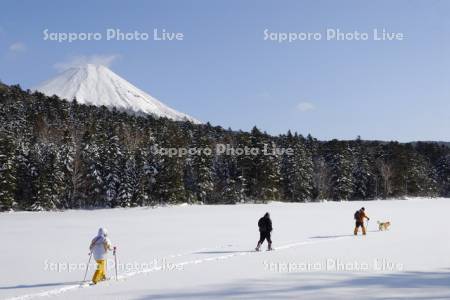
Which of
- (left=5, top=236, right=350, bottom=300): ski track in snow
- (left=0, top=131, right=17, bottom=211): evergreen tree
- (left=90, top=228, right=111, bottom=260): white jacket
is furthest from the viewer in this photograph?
(left=0, top=131, right=17, bottom=211): evergreen tree

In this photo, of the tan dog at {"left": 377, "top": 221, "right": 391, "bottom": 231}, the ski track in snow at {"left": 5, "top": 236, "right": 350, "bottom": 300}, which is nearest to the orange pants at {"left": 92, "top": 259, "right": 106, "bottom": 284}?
the ski track in snow at {"left": 5, "top": 236, "right": 350, "bottom": 300}

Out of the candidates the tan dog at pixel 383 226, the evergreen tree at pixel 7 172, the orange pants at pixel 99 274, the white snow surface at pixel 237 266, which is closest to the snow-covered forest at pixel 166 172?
the evergreen tree at pixel 7 172

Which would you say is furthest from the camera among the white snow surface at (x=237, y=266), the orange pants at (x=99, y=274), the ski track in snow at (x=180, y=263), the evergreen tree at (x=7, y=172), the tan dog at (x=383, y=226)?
the evergreen tree at (x=7, y=172)

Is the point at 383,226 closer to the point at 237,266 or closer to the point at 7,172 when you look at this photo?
the point at 237,266

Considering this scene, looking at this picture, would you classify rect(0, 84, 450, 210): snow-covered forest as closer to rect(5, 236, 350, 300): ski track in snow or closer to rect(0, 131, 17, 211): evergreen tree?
rect(0, 131, 17, 211): evergreen tree

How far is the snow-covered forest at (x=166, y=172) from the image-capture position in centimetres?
5519

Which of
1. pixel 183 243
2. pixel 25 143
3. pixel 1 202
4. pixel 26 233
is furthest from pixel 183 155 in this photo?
pixel 183 243

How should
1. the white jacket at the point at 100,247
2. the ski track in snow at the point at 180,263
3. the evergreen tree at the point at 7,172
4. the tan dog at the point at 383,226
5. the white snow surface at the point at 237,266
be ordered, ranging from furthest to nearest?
the evergreen tree at the point at 7,172 → the tan dog at the point at 383,226 → the white jacket at the point at 100,247 → the ski track in snow at the point at 180,263 → the white snow surface at the point at 237,266

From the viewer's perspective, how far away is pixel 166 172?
59.1m

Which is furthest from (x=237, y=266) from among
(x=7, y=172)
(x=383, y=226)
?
(x=7, y=172)

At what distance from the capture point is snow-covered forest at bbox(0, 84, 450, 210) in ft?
Answer: 181

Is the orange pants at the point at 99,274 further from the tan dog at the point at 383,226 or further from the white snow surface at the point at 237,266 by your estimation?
the tan dog at the point at 383,226

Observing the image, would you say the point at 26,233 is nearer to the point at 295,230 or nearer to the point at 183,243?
the point at 183,243

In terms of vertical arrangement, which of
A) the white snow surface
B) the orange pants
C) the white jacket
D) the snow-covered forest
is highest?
the snow-covered forest
